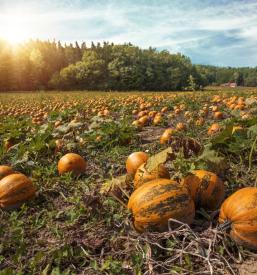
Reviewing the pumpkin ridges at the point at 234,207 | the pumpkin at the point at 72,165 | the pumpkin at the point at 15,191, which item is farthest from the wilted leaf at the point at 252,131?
the pumpkin at the point at 15,191

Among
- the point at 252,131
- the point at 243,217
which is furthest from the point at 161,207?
the point at 252,131

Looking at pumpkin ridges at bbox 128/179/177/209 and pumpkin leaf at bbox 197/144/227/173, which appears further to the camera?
pumpkin leaf at bbox 197/144/227/173

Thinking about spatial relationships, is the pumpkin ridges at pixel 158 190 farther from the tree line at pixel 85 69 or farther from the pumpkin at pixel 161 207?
the tree line at pixel 85 69

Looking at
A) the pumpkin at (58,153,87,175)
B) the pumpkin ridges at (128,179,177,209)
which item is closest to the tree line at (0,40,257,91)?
the pumpkin at (58,153,87,175)

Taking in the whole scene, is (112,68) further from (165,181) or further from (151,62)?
(165,181)

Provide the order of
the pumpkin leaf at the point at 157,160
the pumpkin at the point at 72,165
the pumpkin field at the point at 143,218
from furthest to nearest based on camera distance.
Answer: the pumpkin at the point at 72,165 → the pumpkin leaf at the point at 157,160 → the pumpkin field at the point at 143,218

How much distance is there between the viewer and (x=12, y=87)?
7225 cm

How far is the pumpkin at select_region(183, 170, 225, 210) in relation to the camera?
3.57 metres

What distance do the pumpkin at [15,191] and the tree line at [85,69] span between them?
6421 centimetres

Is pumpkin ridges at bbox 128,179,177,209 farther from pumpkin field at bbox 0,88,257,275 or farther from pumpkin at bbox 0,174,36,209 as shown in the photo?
pumpkin at bbox 0,174,36,209

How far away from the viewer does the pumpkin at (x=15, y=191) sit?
443 cm

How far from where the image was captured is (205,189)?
3.56 m

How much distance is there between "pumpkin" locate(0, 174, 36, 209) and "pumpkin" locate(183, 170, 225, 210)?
2.06 meters

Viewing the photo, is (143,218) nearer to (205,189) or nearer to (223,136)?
(205,189)
